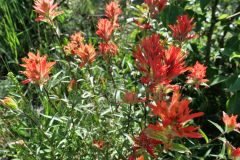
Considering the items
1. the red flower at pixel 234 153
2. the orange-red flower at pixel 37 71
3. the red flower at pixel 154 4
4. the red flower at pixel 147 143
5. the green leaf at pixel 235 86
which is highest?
the red flower at pixel 154 4

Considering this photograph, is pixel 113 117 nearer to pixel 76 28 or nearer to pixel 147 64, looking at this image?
pixel 147 64

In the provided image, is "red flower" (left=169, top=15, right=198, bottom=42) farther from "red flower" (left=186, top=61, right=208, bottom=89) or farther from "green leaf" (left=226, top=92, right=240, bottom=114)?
"green leaf" (left=226, top=92, right=240, bottom=114)

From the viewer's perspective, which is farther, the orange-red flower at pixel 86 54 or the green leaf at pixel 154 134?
the orange-red flower at pixel 86 54

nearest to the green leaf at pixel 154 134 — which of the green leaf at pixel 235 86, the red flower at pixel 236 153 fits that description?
the red flower at pixel 236 153

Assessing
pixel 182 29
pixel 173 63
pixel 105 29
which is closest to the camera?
pixel 173 63

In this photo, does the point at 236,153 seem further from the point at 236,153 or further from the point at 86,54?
the point at 86,54

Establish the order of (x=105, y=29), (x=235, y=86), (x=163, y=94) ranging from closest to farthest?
(x=163, y=94) < (x=105, y=29) < (x=235, y=86)

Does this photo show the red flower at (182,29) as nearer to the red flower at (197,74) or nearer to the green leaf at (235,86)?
the red flower at (197,74)

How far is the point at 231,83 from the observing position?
1.80m

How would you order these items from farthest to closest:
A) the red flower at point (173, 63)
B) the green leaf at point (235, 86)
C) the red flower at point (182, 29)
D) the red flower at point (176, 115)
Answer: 1. the green leaf at point (235, 86)
2. the red flower at point (182, 29)
3. the red flower at point (173, 63)
4. the red flower at point (176, 115)

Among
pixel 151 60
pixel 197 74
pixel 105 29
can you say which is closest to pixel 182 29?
pixel 197 74

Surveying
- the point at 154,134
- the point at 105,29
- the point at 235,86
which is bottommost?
the point at 235,86

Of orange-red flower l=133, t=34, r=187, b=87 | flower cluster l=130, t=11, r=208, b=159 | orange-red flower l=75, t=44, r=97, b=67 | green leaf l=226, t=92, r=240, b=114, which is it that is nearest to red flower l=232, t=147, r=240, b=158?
flower cluster l=130, t=11, r=208, b=159

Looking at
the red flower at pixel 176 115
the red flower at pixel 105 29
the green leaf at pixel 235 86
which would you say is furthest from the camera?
the green leaf at pixel 235 86
